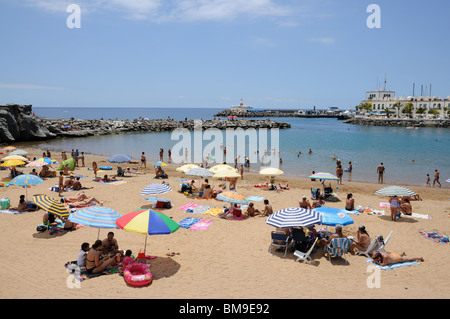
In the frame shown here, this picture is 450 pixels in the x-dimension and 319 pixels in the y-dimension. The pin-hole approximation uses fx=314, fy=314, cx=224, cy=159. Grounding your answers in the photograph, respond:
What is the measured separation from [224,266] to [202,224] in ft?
10.1

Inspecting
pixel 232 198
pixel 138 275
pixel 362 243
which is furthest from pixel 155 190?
pixel 362 243

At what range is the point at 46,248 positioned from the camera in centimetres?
795

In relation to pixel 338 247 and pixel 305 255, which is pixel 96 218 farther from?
pixel 338 247

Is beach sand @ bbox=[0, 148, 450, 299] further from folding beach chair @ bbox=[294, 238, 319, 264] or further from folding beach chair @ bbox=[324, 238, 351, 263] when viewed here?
folding beach chair @ bbox=[324, 238, 351, 263]

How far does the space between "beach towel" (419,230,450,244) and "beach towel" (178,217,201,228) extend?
7024 millimetres

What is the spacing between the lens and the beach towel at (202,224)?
987 centimetres

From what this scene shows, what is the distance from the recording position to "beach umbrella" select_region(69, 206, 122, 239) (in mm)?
7066

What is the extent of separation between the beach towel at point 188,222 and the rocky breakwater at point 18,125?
32.6 metres

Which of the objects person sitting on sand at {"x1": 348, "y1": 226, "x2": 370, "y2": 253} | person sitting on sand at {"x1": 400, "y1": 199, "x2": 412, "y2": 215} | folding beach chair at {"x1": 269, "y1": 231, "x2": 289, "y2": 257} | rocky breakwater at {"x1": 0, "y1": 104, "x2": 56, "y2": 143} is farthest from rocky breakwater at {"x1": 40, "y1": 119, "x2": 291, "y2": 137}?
person sitting on sand at {"x1": 348, "y1": 226, "x2": 370, "y2": 253}

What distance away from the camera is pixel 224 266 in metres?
7.22

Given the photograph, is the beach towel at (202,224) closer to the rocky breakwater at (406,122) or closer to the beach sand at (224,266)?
the beach sand at (224,266)

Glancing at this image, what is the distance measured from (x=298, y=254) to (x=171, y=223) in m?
3.13

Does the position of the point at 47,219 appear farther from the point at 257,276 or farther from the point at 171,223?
the point at 257,276

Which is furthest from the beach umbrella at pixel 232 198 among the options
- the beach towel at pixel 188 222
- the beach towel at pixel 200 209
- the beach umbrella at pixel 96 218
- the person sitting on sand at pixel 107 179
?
the person sitting on sand at pixel 107 179
